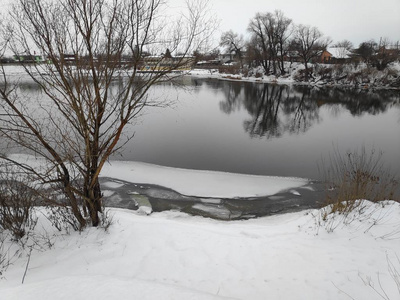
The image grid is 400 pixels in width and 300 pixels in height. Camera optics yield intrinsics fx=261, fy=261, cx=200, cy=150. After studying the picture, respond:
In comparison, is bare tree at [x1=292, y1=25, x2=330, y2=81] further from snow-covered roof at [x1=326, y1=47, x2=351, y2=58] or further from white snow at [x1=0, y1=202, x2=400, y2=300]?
white snow at [x1=0, y1=202, x2=400, y2=300]

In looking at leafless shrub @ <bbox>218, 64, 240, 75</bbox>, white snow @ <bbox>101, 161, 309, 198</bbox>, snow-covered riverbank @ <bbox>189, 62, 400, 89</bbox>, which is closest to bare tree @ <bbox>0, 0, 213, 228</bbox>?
white snow @ <bbox>101, 161, 309, 198</bbox>

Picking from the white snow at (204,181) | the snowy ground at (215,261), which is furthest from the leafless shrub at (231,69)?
the snowy ground at (215,261)

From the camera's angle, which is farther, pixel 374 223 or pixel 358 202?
pixel 358 202

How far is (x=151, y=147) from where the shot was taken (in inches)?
488

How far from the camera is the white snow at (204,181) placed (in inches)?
321

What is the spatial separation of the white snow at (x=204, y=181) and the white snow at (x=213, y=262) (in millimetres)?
2671

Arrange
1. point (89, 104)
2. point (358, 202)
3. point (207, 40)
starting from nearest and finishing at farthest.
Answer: point (89, 104)
point (207, 40)
point (358, 202)

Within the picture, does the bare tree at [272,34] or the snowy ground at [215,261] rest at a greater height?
the bare tree at [272,34]

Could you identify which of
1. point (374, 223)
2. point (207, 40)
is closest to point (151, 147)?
point (207, 40)

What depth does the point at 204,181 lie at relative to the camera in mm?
8891

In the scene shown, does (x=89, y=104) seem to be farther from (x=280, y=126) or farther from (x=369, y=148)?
(x=280, y=126)

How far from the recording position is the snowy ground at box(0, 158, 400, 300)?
3.24 metres

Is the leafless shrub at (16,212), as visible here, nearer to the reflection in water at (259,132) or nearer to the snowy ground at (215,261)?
the snowy ground at (215,261)

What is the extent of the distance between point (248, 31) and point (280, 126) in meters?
39.0
